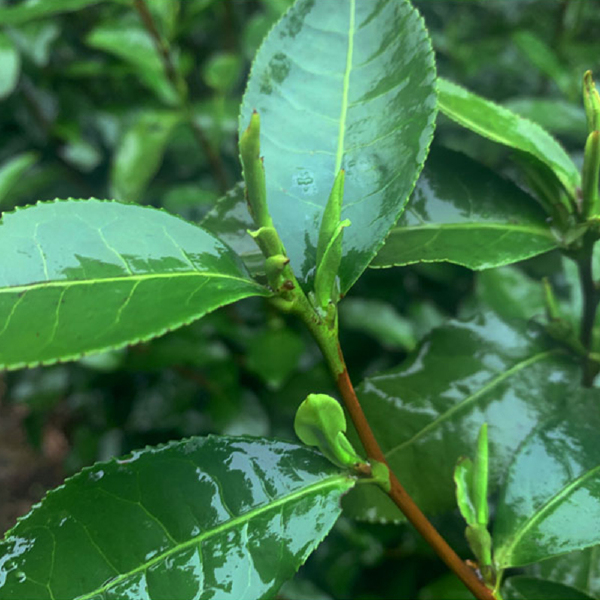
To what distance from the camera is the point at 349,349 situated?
1.45 meters

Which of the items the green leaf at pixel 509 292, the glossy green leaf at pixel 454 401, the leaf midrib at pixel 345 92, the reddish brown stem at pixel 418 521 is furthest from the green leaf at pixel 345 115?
the green leaf at pixel 509 292

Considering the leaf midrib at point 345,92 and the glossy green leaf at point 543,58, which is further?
the glossy green leaf at point 543,58

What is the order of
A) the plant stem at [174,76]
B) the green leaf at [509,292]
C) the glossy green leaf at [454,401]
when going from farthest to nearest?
the plant stem at [174,76], the green leaf at [509,292], the glossy green leaf at [454,401]

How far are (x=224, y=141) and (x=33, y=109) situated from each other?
49cm

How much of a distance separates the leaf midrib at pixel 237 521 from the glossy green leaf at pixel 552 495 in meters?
0.17

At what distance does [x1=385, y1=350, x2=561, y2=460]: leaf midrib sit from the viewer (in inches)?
26.0

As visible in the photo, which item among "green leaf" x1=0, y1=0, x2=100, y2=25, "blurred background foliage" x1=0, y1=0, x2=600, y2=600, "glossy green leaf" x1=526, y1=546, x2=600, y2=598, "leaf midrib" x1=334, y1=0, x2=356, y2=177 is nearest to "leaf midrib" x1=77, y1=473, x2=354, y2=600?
"leaf midrib" x1=334, y1=0, x2=356, y2=177

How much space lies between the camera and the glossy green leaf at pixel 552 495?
21.4 inches

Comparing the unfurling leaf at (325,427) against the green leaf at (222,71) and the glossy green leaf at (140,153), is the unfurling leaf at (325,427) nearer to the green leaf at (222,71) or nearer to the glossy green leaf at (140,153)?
the glossy green leaf at (140,153)

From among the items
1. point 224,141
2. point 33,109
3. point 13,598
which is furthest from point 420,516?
point 33,109

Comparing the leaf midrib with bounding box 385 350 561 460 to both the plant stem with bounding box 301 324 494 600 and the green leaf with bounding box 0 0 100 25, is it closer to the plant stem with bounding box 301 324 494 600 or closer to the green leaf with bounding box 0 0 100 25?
the plant stem with bounding box 301 324 494 600

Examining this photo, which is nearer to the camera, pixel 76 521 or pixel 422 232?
pixel 76 521

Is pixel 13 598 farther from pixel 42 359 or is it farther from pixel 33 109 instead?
pixel 33 109

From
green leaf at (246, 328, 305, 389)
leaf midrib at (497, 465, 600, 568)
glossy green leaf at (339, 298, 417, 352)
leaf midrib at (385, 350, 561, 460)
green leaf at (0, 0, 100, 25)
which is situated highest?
green leaf at (0, 0, 100, 25)
